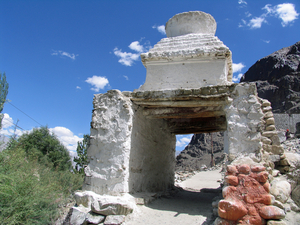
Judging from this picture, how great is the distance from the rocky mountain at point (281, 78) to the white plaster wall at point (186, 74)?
24008 mm

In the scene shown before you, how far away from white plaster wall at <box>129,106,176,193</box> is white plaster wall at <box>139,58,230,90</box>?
2.55ft

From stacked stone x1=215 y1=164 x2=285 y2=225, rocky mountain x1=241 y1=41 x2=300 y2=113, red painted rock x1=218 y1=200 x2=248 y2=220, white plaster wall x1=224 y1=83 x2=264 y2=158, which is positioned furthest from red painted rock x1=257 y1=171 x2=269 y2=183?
rocky mountain x1=241 y1=41 x2=300 y2=113

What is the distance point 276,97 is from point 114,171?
29.4 metres

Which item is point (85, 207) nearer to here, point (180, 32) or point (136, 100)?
point (136, 100)

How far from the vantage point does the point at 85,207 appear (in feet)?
14.2

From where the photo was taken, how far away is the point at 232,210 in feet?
10.3

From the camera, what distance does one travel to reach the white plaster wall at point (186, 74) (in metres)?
4.80

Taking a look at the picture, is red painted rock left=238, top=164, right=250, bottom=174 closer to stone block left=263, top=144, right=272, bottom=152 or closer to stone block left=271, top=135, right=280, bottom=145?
stone block left=263, top=144, right=272, bottom=152

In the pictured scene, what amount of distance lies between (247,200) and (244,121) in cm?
146

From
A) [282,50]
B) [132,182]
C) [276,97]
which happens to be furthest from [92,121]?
[282,50]

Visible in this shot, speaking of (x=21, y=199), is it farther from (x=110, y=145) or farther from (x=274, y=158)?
(x=274, y=158)

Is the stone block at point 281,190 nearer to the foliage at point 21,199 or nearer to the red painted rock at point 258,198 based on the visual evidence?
the red painted rock at point 258,198

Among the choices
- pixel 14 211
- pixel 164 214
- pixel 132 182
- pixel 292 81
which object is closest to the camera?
pixel 14 211

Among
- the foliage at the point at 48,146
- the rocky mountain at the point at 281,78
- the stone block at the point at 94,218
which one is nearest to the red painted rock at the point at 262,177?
the stone block at the point at 94,218
